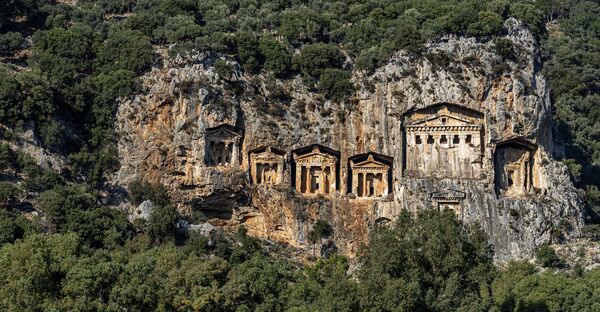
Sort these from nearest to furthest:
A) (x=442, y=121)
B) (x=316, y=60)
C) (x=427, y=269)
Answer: (x=427, y=269), (x=442, y=121), (x=316, y=60)

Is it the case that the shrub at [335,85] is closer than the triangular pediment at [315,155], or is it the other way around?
the triangular pediment at [315,155]

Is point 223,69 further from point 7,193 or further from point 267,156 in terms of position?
point 7,193

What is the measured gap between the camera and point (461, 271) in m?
62.7

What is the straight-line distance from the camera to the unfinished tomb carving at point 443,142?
287ft

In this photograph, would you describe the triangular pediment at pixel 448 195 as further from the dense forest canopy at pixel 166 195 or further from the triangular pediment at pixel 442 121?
the dense forest canopy at pixel 166 195

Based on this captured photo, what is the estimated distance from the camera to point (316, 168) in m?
90.1

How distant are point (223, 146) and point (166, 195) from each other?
538 centimetres

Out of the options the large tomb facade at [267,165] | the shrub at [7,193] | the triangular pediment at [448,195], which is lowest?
the shrub at [7,193]

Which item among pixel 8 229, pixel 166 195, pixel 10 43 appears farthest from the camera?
pixel 10 43

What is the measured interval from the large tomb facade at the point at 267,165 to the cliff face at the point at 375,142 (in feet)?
0.81

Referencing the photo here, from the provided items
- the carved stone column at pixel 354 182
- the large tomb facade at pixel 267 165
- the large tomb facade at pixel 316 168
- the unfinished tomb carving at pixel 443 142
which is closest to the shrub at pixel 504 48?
the unfinished tomb carving at pixel 443 142

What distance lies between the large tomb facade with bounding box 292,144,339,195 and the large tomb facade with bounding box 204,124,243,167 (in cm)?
408

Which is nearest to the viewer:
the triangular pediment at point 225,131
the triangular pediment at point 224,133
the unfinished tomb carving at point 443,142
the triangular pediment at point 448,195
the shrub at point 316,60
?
the triangular pediment at point 448,195

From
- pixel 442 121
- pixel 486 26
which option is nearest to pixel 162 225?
pixel 442 121
